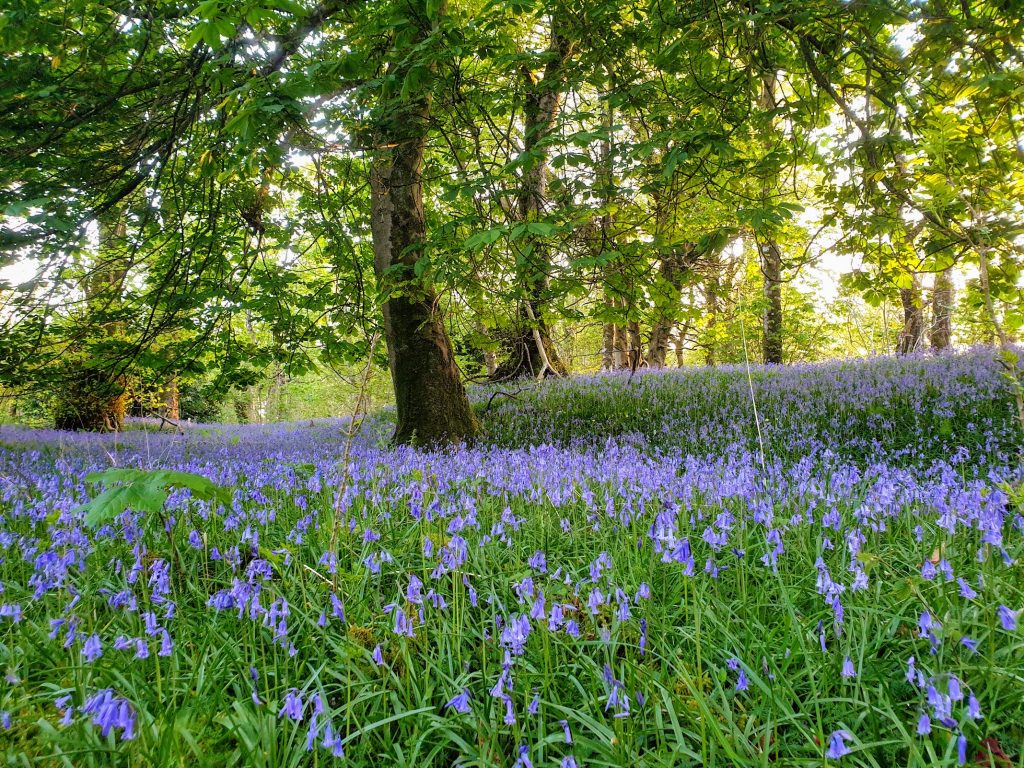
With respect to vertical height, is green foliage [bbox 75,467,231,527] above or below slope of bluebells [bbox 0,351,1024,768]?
above

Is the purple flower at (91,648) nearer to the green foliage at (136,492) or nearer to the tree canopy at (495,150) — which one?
the green foliage at (136,492)

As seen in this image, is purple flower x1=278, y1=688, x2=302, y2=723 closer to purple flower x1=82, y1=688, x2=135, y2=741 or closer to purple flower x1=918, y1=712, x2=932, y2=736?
purple flower x1=82, y1=688, x2=135, y2=741

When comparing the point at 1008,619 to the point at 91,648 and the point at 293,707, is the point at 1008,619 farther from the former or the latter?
the point at 91,648

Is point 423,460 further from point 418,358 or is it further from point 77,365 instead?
point 77,365

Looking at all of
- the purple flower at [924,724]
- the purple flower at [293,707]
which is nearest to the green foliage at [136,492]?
the purple flower at [293,707]

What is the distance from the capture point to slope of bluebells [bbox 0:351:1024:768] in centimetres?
164

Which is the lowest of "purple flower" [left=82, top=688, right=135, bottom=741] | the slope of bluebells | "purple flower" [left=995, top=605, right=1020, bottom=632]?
the slope of bluebells

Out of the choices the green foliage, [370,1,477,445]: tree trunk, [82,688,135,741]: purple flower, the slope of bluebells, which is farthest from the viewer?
[370,1,477,445]: tree trunk

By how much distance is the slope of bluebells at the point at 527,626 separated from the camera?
1.64m

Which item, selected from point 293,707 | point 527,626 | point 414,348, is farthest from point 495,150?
point 293,707

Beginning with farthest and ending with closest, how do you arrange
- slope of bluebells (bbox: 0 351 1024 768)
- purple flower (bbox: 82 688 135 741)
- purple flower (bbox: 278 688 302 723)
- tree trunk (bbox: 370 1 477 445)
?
tree trunk (bbox: 370 1 477 445) → slope of bluebells (bbox: 0 351 1024 768) → purple flower (bbox: 278 688 302 723) → purple flower (bbox: 82 688 135 741)

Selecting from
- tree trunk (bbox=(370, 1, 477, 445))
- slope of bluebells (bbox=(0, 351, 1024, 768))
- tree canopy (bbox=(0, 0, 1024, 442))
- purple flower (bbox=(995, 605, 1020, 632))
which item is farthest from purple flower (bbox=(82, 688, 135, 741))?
tree trunk (bbox=(370, 1, 477, 445))

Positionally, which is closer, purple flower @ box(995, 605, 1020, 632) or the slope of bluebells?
purple flower @ box(995, 605, 1020, 632)

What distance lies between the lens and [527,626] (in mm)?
1773
